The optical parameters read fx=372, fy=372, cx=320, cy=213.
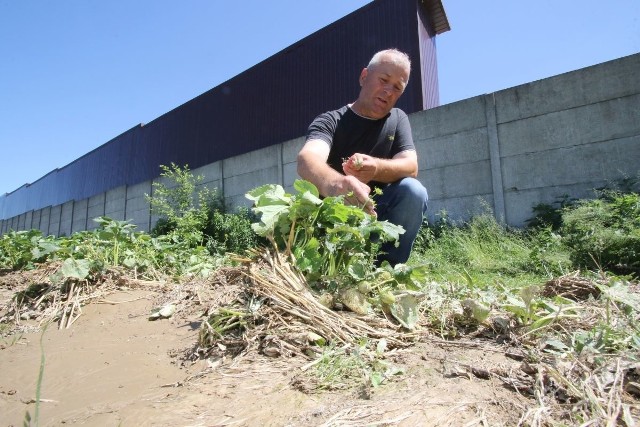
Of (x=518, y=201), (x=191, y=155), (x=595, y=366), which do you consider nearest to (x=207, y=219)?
(x=191, y=155)

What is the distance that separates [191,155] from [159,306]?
11.6 m

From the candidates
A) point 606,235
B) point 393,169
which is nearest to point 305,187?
point 393,169

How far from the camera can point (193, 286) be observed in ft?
6.70

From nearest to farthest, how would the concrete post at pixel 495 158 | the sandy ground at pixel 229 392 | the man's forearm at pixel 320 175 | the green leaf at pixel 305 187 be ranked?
the sandy ground at pixel 229 392
the green leaf at pixel 305 187
the man's forearm at pixel 320 175
the concrete post at pixel 495 158

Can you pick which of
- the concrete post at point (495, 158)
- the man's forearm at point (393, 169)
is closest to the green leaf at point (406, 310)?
the man's forearm at point (393, 169)

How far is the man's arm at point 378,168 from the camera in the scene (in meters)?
1.82

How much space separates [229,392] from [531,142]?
592 cm

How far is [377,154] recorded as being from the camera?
2346 millimetres

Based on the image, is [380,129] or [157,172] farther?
[157,172]

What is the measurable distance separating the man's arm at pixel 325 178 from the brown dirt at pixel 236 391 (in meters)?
0.65

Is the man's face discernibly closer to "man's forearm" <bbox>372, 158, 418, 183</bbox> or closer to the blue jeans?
"man's forearm" <bbox>372, 158, 418, 183</bbox>

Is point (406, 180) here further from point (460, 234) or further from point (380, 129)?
point (460, 234)

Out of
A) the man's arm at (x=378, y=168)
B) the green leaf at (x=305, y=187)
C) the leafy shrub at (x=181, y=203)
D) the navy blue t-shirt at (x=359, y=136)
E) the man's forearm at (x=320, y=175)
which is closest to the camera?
the green leaf at (x=305, y=187)

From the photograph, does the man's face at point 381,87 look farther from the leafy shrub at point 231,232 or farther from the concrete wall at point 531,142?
the leafy shrub at point 231,232
